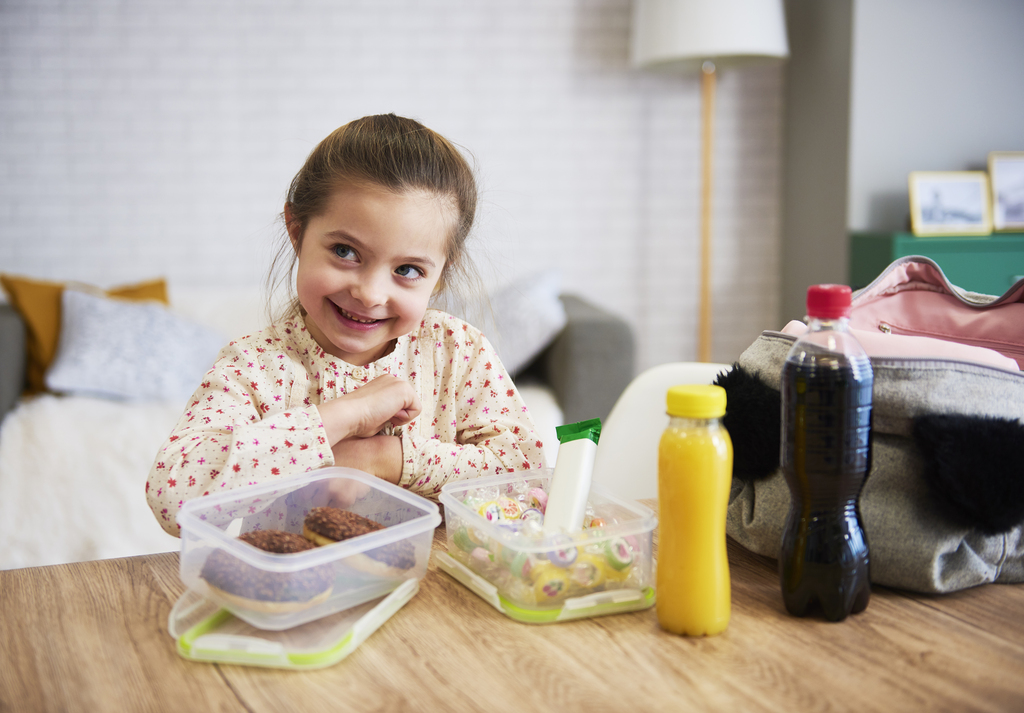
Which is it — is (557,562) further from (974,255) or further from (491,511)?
(974,255)

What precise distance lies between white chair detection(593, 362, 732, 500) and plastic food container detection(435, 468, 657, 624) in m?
0.46

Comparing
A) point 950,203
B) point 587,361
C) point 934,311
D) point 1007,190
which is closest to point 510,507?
point 934,311

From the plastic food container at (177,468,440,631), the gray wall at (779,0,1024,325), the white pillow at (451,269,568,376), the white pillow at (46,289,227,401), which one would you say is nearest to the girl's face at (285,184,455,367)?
the plastic food container at (177,468,440,631)

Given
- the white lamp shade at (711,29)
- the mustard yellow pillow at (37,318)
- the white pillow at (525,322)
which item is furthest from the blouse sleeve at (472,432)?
the white lamp shade at (711,29)

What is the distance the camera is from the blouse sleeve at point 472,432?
3.25 ft

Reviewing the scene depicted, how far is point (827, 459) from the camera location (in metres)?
0.65

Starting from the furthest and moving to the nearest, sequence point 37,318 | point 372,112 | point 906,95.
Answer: point 372,112, point 906,95, point 37,318

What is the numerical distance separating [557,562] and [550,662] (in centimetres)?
9

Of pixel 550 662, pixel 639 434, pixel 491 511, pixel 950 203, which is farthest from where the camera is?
pixel 950 203

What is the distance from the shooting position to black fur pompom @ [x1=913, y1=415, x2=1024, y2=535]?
26.8 inches

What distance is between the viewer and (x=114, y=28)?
3.00m

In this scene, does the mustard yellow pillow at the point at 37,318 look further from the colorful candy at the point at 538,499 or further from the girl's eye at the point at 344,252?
the colorful candy at the point at 538,499

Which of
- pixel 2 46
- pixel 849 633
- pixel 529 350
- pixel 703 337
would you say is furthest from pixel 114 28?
pixel 849 633

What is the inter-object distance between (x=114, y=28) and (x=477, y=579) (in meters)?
Answer: 3.04
